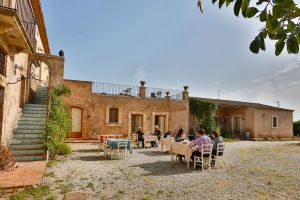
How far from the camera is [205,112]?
77.6 ft

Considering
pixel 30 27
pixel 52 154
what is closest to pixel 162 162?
pixel 52 154

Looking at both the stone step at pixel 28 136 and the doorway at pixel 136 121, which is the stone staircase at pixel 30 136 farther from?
the doorway at pixel 136 121

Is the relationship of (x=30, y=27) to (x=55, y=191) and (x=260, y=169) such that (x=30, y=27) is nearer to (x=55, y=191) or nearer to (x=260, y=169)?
(x=55, y=191)

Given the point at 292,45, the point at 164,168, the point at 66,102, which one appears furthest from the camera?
the point at 66,102

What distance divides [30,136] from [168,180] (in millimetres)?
5905

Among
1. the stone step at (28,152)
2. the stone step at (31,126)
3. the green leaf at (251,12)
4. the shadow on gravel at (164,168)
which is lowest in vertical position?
the shadow on gravel at (164,168)

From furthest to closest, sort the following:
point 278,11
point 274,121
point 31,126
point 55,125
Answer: point 274,121, point 31,126, point 55,125, point 278,11

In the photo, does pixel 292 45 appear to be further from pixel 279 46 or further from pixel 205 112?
pixel 205 112

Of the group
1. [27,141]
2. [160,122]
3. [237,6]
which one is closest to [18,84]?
[27,141]

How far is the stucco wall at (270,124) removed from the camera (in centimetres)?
2592

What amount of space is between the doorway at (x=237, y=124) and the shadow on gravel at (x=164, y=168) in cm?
1910

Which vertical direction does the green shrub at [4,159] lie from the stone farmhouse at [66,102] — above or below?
below

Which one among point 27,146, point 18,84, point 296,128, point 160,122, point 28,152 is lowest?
point 28,152

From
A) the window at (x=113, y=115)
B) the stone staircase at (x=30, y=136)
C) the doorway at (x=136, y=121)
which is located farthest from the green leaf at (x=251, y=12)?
the doorway at (x=136, y=121)
